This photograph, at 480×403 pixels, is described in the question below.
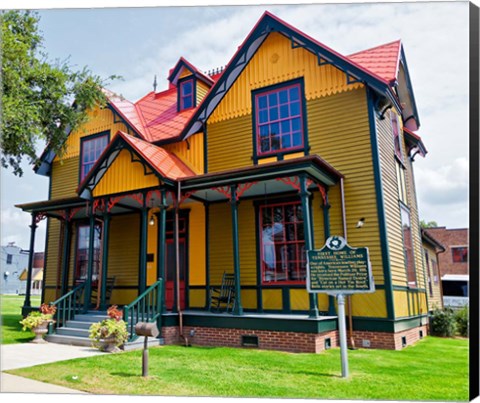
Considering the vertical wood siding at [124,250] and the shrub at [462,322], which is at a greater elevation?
the vertical wood siding at [124,250]

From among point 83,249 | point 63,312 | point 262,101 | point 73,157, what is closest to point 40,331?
point 63,312

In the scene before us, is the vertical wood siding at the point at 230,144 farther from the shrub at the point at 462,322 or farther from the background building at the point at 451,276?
the background building at the point at 451,276

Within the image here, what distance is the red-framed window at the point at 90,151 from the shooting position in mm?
14352

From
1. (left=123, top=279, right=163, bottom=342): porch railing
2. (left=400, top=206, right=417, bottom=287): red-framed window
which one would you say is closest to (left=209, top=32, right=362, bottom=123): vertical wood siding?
(left=400, top=206, right=417, bottom=287): red-framed window

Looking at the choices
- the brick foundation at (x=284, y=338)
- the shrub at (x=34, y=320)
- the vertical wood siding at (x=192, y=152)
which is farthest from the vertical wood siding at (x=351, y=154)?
the shrub at (x=34, y=320)

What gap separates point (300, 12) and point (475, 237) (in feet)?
18.9

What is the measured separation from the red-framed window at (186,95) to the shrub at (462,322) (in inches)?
392

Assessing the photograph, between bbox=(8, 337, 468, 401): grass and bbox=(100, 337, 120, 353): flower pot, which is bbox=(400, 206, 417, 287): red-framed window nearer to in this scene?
bbox=(8, 337, 468, 401): grass

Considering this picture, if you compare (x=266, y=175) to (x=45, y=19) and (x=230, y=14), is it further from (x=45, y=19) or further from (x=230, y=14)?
(x=45, y=19)

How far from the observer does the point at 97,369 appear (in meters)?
6.57

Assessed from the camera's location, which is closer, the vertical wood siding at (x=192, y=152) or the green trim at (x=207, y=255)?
the green trim at (x=207, y=255)

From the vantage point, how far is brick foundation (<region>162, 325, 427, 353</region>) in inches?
319

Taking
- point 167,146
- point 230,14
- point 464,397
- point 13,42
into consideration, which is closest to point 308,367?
point 464,397

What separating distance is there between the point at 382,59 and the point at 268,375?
7951 mm
